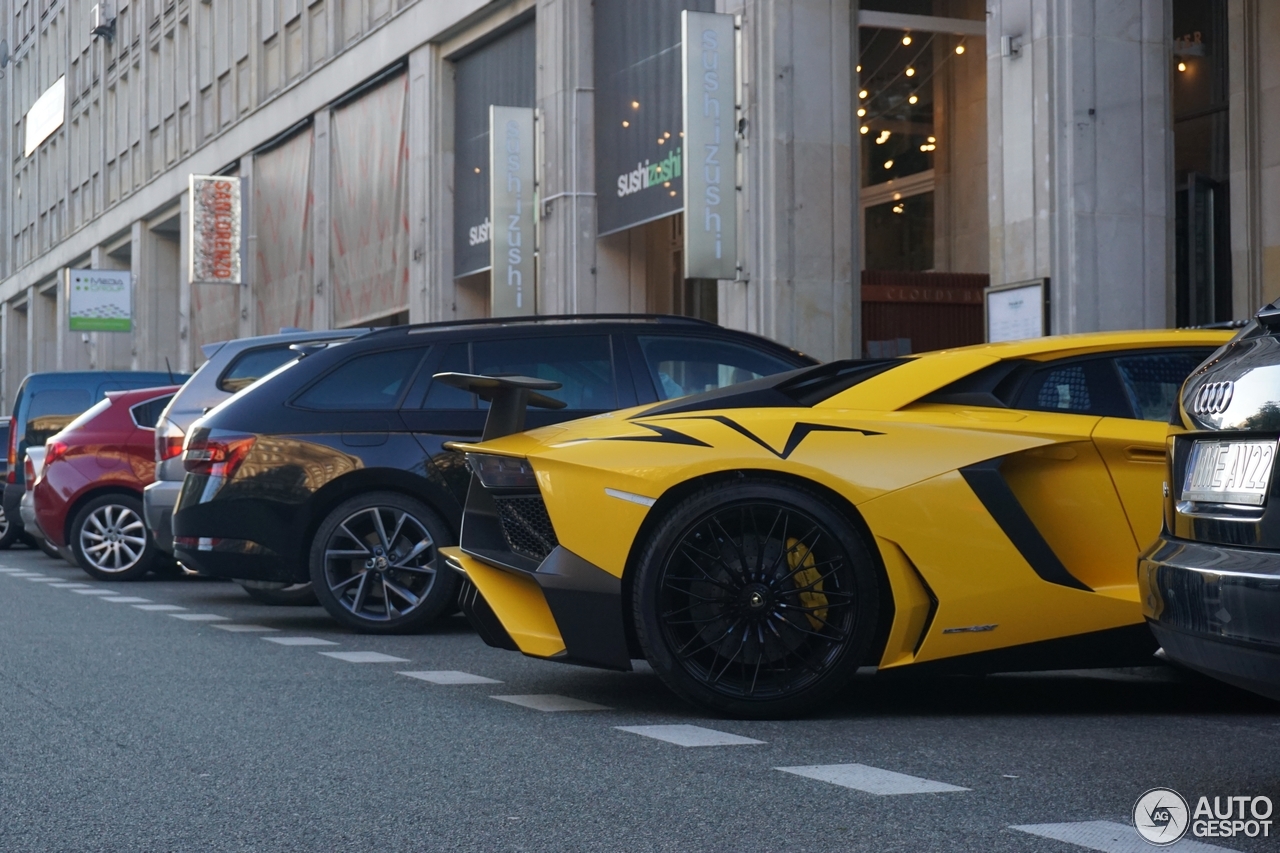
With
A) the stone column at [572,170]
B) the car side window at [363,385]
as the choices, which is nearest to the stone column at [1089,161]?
the car side window at [363,385]

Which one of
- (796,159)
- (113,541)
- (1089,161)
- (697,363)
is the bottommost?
(113,541)

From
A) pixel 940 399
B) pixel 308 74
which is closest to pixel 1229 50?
pixel 940 399

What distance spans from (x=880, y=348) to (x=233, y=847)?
15.9 meters

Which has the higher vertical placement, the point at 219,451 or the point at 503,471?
the point at 219,451

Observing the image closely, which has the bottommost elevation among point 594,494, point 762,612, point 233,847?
point 233,847

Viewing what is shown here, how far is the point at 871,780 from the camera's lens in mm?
4938

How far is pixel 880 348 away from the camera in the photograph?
1958 cm

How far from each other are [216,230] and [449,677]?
106 ft

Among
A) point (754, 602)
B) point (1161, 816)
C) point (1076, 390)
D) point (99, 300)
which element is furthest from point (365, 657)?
point (99, 300)

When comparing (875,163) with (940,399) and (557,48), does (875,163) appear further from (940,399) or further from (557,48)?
(940,399)

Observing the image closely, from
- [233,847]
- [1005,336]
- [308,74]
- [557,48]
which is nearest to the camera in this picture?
[233,847]

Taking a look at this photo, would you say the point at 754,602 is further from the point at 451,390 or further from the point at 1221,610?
the point at 451,390

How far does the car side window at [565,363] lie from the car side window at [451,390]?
0.20ft

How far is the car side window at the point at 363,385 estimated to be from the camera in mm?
9547
